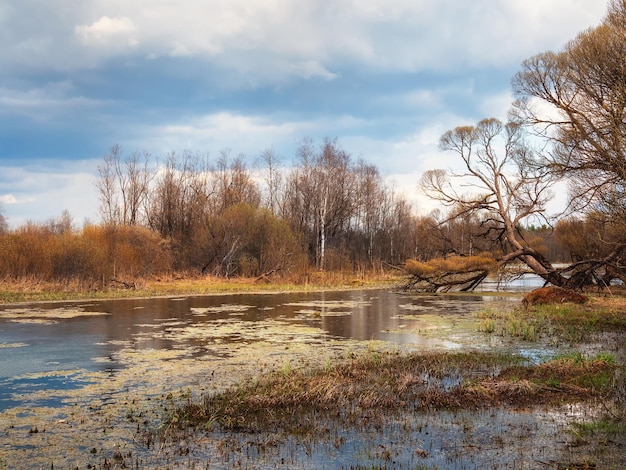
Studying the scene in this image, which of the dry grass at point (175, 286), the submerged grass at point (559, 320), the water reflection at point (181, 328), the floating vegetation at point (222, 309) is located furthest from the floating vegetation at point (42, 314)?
the submerged grass at point (559, 320)

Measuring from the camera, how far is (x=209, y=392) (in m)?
7.97

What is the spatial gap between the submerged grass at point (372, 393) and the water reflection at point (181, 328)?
2769mm

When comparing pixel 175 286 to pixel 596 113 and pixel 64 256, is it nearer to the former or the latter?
pixel 64 256

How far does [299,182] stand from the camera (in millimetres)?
51688

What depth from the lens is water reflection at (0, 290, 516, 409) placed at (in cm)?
1034

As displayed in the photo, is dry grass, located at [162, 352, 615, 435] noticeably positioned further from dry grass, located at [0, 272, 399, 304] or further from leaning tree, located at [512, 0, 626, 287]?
dry grass, located at [0, 272, 399, 304]

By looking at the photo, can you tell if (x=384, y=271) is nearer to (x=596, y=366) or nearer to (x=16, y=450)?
(x=596, y=366)

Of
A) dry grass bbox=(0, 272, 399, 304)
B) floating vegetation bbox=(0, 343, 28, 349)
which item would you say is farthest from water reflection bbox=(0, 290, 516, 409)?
dry grass bbox=(0, 272, 399, 304)

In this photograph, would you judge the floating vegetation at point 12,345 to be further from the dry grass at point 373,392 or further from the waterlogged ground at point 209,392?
the dry grass at point 373,392

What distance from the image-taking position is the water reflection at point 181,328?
1034 cm

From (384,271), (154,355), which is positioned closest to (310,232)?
(384,271)

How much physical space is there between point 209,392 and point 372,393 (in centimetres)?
237

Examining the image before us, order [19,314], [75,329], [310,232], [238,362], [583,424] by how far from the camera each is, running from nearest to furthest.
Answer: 1. [583,424]
2. [238,362]
3. [75,329]
4. [19,314]
5. [310,232]

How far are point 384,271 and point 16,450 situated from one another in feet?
131
